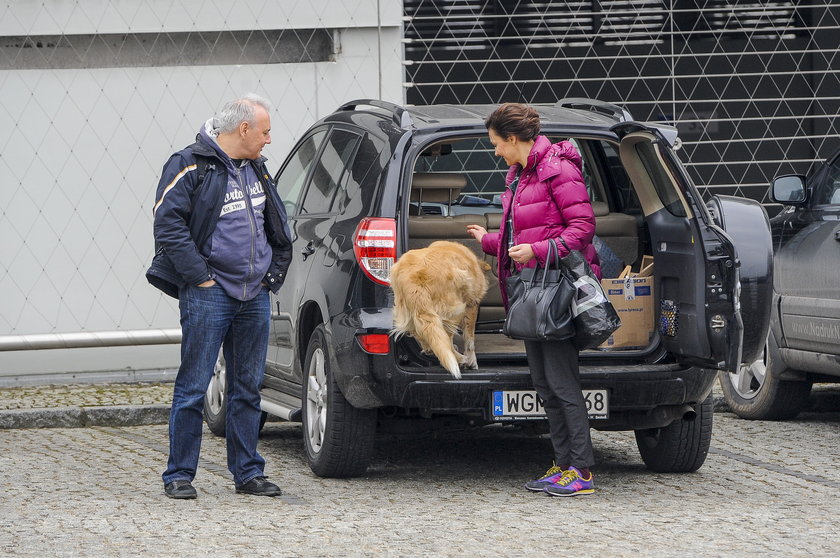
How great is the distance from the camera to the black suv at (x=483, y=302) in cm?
642

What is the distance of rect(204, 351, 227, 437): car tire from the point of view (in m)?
8.67

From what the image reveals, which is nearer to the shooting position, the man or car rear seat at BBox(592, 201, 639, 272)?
the man

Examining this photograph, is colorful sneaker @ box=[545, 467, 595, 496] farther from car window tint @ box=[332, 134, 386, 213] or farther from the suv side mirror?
the suv side mirror

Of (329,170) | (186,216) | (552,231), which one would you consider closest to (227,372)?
(186,216)

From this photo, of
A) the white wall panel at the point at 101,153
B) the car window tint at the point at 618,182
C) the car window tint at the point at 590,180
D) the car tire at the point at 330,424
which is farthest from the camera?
the white wall panel at the point at 101,153

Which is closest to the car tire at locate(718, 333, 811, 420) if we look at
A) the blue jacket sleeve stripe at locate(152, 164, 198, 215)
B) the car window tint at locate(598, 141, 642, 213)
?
the car window tint at locate(598, 141, 642, 213)

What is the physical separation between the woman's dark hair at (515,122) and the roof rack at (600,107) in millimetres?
760

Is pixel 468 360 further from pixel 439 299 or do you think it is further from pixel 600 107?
pixel 600 107

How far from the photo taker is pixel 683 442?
23.3 feet

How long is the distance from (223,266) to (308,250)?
0.89 meters

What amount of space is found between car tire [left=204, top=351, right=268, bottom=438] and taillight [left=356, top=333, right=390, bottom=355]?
93.7 inches

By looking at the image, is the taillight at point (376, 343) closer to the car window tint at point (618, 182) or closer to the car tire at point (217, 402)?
the car window tint at point (618, 182)

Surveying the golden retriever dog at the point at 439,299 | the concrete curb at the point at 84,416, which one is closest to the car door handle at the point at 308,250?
the golden retriever dog at the point at 439,299

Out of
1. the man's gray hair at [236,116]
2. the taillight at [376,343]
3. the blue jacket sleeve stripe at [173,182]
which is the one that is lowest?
the taillight at [376,343]
